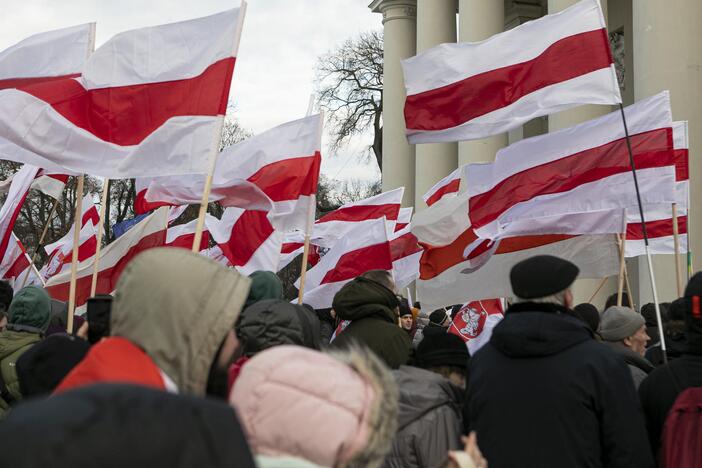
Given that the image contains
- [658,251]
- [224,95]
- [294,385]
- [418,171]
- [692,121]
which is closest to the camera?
[294,385]

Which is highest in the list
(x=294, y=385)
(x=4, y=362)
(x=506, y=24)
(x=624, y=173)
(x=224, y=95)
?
Answer: (x=506, y=24)

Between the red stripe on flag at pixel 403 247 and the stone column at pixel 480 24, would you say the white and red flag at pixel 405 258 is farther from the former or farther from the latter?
the stone column at pixel 480 24

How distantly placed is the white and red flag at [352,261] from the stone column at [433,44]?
1393cm

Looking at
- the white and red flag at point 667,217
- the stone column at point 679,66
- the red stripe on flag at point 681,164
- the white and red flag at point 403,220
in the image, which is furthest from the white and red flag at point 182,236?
the stone column at point 679,66

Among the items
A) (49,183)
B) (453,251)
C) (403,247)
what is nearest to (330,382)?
(453,251)

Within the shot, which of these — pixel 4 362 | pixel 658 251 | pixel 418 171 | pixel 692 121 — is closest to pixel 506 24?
pixel 418 171

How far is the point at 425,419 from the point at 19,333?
3.01m

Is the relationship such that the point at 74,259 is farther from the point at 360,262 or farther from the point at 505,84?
the point at 360,262

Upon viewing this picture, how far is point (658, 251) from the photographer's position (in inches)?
389

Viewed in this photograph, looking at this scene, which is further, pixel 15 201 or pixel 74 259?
pixel 15 201

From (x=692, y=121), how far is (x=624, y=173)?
7412 mm

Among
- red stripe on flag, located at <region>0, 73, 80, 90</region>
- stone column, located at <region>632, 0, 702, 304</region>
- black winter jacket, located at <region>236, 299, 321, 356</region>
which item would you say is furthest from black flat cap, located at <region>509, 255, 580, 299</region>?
stone column, located at <region>632, 0, 702, 304</region>

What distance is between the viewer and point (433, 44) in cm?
2541

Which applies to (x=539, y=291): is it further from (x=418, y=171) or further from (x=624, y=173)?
(x=418, y=171)
